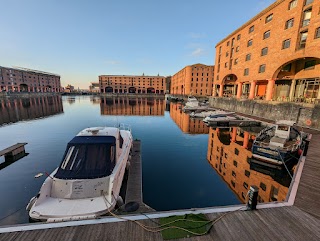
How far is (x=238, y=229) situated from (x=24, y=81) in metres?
170

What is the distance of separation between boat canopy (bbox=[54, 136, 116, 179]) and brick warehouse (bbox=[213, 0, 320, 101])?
31.2m

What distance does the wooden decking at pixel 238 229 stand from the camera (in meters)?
4.36

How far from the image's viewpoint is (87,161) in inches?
323

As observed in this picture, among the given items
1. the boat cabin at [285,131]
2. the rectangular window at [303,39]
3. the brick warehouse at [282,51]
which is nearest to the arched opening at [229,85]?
the brick warehouse at [282,51]

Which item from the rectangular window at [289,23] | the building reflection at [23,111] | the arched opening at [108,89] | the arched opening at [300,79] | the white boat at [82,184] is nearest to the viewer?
the white boat at [82,184]

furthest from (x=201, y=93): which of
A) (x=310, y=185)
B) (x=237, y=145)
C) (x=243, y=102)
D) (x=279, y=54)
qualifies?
(x=310, y=185)

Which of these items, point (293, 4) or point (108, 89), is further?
point (108, 89)

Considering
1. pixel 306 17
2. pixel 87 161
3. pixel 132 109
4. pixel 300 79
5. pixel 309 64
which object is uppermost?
pixel 306 17

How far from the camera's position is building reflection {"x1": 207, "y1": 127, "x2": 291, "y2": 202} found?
1038 cm

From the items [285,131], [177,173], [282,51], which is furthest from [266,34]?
[177,173]

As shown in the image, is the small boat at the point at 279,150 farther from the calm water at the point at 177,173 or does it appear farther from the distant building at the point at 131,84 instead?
the distant building at the point at 131,84

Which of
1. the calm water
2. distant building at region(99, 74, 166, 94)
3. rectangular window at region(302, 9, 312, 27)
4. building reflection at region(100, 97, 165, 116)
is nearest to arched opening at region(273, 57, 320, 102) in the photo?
rectangular window at region(302, 9, 312, 27)

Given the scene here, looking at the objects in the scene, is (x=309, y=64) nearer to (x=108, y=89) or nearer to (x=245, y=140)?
(x=245, y=140)

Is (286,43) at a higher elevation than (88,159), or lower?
higher
